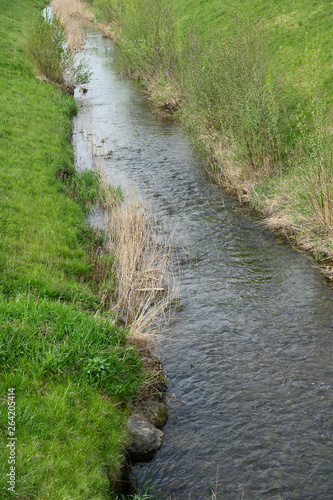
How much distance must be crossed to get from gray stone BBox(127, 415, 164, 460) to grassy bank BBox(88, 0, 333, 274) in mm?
6075

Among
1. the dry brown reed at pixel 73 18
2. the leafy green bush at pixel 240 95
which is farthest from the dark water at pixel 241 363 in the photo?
the dry brown reed at pixel 73 18

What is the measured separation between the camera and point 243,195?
43.8 ft

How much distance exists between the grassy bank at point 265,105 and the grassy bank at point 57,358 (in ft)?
16.3

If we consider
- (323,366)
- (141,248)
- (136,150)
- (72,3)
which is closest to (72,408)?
(323,366)

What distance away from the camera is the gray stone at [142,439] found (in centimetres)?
564

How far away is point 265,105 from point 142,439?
1002cm

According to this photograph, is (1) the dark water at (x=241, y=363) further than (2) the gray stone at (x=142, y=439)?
No

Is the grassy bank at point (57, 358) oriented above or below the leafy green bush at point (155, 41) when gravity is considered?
below

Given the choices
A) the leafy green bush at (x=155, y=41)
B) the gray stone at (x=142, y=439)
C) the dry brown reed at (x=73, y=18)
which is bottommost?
the gray stone at (x=142, y=439)

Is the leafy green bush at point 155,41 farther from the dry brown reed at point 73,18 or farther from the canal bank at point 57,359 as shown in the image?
the canal bank at point 57,359

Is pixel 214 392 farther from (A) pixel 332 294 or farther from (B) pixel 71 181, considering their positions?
(B) pixel 71 181

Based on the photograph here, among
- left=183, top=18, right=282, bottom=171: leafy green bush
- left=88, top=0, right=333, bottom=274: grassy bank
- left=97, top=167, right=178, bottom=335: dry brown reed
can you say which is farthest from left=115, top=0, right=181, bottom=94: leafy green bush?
left=97, top=167, right=178, bottom=335: dry brown reed

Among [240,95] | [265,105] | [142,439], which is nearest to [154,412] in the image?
[142,439]

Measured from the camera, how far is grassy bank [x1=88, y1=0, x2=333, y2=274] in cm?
1046
